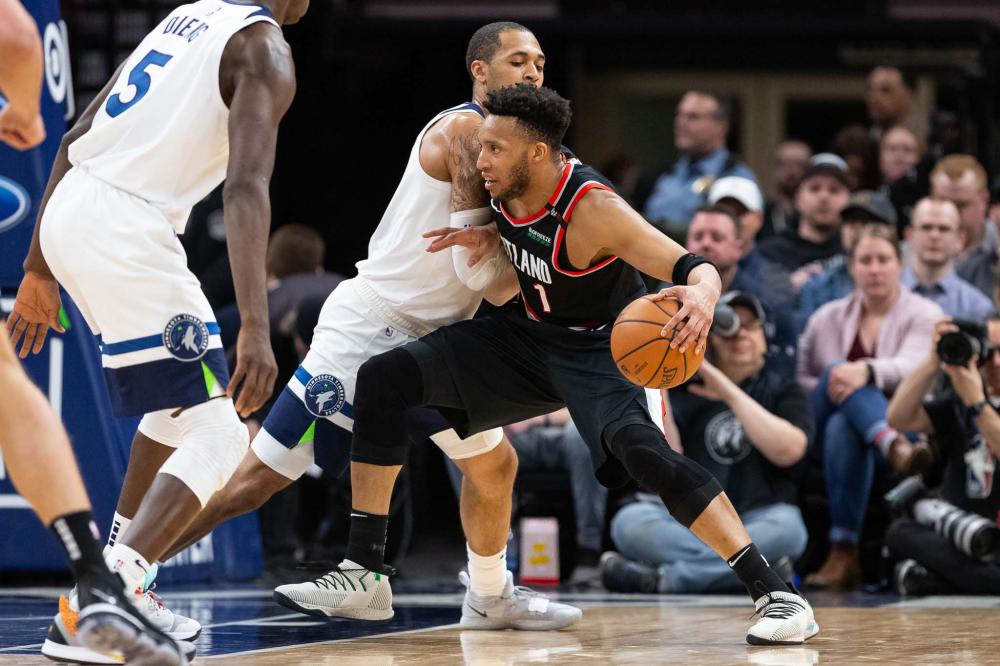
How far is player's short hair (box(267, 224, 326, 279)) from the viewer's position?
9.15 metres

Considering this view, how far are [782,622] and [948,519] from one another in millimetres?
2536

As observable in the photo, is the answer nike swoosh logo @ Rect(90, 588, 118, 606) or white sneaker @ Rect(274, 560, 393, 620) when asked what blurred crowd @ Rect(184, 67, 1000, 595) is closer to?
white sneaker @ Rect(274, 560, 393, 620)

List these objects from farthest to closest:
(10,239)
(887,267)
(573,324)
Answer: (887,267) < (10,239) < (573,324)

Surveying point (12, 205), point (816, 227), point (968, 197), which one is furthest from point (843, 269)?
point (12, 205)

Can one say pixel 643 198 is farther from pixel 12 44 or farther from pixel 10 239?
pixel 12 44

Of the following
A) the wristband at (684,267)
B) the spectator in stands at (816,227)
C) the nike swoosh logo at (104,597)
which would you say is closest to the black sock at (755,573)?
the wristband at (684,267)

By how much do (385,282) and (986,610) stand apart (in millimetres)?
2749

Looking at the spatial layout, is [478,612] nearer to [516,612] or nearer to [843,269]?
[516,612]

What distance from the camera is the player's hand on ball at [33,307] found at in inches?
197

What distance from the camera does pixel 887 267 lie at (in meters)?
8.29

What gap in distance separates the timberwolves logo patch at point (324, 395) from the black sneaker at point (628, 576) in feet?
7.88

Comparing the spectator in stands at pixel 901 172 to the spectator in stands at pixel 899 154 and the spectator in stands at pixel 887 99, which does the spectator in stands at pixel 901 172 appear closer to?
the spectator in stands at pixel 899 154

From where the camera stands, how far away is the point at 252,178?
14.9 ft

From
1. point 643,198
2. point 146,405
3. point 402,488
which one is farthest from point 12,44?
point 643,198
